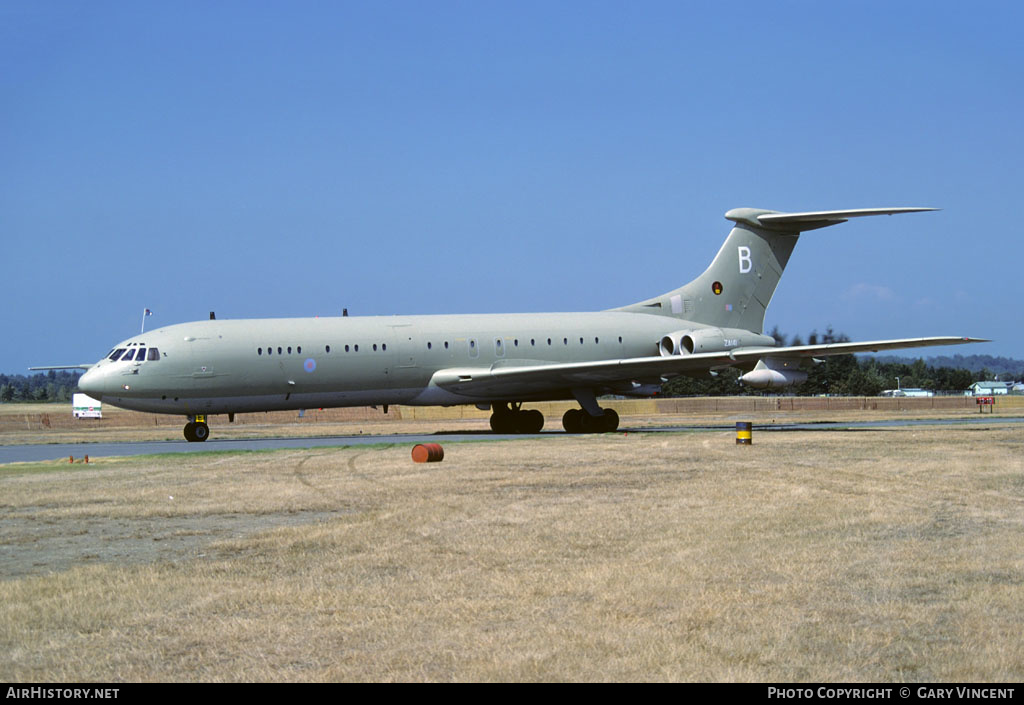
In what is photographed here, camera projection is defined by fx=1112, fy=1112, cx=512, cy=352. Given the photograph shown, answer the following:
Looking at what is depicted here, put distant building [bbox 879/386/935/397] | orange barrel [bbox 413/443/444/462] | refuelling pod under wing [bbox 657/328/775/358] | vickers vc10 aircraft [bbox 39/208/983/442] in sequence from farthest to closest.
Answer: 1. distant building [bbox 879/386/935/397]
2. refuelling pod under wing [bbox 657/328/775/358]
3. vickers vc10 aircraft [bbox 39/208/983/442]
4. orange barrel [bbox 413/443/444/462]

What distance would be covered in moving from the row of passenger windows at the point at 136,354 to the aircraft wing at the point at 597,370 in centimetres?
827

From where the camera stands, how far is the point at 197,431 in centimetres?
3491

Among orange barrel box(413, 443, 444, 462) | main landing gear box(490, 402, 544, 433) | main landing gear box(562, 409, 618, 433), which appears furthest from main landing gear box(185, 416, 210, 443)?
orange barrel box(413, 443, 444, 462)

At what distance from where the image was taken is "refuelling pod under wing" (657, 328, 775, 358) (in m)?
36.7

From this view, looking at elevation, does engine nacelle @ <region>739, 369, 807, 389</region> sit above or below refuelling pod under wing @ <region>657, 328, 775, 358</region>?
below

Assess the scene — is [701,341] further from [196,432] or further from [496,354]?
[196,432]

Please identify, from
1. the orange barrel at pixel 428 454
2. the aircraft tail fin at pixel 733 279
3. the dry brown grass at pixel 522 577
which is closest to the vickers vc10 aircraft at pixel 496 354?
the aircraft tail fin at pixel 733 279

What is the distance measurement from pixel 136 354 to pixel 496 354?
428 inches

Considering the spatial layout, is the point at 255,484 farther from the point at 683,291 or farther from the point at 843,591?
the point at 683,291

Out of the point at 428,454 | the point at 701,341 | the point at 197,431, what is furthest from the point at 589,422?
the point at 428,454

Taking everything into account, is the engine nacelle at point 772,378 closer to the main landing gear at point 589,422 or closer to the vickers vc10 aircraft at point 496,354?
the vickers vc10 aircraft at point 496,354

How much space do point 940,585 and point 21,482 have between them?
16.2 meters

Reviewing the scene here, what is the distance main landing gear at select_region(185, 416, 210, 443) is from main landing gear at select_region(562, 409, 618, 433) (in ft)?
38.0

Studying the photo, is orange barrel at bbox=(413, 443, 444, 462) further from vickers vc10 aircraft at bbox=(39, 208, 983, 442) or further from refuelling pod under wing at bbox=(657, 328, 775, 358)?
refuelling pod under wing at bbox=(657, 328, 775, 358)
